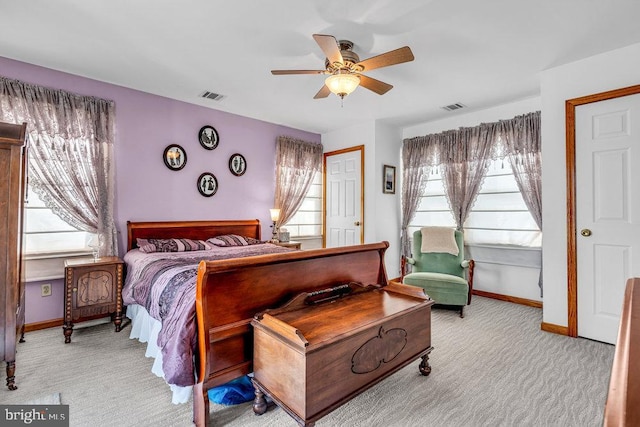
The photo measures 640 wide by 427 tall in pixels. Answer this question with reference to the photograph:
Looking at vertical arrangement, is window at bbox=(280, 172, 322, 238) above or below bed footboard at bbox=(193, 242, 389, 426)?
above

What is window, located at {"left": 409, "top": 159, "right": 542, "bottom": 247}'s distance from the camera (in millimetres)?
4202

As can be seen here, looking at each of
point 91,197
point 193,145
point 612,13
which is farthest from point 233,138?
point 612,13

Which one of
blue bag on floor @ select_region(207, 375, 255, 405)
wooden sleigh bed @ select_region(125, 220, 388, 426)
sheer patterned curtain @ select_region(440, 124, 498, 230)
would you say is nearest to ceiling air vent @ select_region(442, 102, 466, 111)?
sheer patterned curtain @ select_region(440, 124, 498, 230)

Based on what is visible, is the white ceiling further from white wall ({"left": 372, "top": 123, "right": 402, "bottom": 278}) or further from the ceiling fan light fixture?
white wall ({"left": 372, "top": 123, "right": 402, "bottom": 278})

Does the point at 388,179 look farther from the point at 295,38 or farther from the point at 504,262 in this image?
the point at 295,38

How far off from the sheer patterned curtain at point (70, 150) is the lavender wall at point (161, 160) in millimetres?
135

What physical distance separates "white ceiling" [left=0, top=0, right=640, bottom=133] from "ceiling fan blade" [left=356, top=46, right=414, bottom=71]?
29 cm

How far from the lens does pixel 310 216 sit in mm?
5855

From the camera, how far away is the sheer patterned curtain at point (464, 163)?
444 centimetres

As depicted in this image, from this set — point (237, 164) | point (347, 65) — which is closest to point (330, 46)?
point (347, 65)

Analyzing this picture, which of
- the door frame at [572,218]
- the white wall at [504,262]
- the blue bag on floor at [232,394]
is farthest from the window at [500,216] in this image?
the blue bag on floor at [232,394]

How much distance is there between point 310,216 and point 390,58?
3.70 m

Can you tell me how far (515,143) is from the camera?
4.15m

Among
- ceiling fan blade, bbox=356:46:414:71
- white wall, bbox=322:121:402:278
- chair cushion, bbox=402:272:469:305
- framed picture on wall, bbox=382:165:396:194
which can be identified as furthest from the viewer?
framed picture on wall, bbox=382:165:396:194
